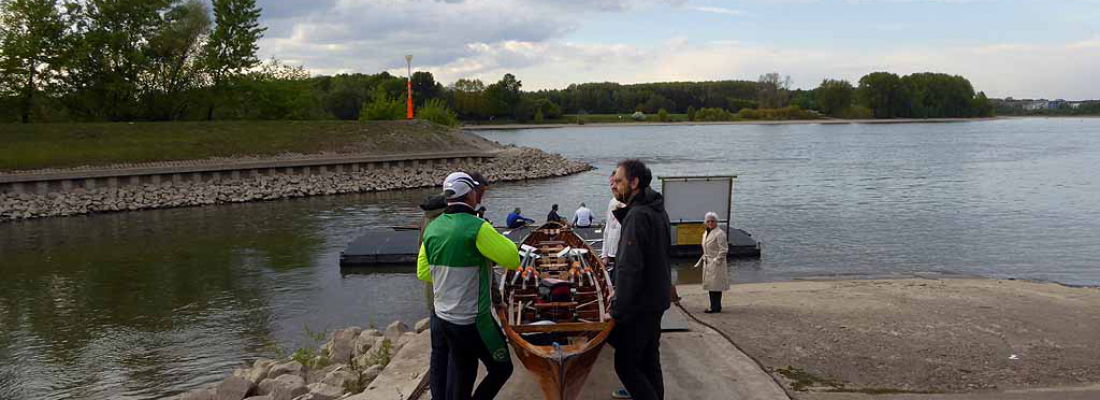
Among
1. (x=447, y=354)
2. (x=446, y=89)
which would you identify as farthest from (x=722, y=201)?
(x=446, y=89)

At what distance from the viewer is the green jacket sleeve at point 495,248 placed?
5.59m

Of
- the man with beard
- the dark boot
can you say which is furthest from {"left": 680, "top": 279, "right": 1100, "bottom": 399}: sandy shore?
the man with beard

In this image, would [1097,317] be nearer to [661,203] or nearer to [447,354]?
[661,203]

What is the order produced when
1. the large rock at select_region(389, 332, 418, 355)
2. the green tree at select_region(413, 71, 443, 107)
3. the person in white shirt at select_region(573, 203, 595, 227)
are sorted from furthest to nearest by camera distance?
the green tree at select_region(413, 71, 443, 107), the person in white shirt at select_region(573, 203, 595, 227), the large rock at select_region(389, 332, 418, 355)

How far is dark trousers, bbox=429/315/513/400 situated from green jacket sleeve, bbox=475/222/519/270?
599 millimetres

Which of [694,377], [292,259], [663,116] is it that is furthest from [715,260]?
[663,116]

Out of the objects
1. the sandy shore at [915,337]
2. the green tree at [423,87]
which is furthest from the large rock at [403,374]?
the green tree at [423,87]

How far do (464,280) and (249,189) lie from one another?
3864 centimetres

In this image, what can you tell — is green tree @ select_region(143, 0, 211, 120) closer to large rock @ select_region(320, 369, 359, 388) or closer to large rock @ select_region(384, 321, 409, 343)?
large rock @ select_region(384, 321, 409, 343)

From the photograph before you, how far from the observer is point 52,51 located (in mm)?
50438

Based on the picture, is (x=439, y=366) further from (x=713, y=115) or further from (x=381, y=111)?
(x=713, y=115)

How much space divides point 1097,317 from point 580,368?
9.98 m

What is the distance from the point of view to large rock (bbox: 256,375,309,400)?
365 inches

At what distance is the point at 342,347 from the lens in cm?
1222
